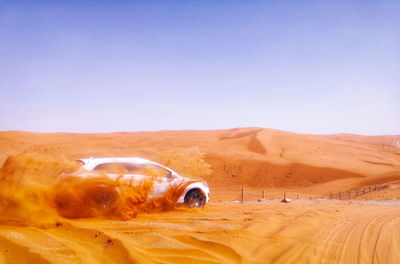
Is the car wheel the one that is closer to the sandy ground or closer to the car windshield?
the car windshield

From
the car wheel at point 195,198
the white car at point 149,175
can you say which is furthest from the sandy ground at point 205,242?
the car wheel at point 195,198

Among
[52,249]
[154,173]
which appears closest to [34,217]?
[52,249]

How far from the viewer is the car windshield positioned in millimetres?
8016

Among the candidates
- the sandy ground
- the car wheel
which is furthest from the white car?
the sandy ground

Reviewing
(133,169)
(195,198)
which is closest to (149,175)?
(133,169)

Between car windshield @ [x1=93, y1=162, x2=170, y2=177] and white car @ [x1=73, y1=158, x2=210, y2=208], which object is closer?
white car @ [x1=73, y1=158, x2=210, y2=208]

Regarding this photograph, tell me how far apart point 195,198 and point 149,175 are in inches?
56.1

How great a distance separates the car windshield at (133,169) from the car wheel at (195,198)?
32.0 inches

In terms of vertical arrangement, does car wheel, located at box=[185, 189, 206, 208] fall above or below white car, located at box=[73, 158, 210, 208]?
below

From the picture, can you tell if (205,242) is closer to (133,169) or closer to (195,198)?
(195,198)

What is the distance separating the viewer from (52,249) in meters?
3.84

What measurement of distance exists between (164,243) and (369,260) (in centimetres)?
299

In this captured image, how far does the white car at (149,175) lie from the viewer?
7.75 meters

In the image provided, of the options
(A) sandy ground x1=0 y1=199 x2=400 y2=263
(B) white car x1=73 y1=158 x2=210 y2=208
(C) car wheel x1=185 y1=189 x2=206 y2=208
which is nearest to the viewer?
(A) sandy ground x1=0 y1=199 x2=400 y2=263
